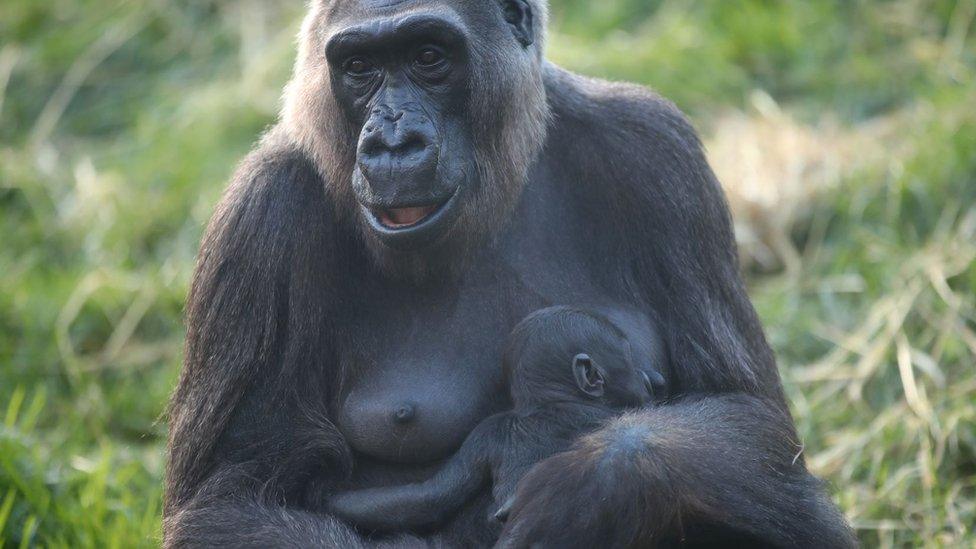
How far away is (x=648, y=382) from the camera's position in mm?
4750

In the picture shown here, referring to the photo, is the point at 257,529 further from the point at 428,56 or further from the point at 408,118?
the point at 428,56

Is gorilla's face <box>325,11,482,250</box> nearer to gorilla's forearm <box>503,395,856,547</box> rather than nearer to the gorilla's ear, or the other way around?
the gorilla's ear

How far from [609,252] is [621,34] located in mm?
5519

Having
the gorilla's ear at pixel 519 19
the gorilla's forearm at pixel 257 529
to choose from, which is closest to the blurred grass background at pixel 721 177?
the gorilla's forearm at pixel 257 529

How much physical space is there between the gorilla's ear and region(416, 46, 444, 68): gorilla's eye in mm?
394

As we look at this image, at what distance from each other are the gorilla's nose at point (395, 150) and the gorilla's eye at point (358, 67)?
241mm

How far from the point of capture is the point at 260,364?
4.78 m

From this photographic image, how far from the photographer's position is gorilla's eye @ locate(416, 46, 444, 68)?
4.59 m

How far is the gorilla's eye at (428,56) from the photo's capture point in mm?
4586

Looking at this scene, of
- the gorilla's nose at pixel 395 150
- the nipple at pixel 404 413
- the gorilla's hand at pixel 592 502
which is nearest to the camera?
the gorilla's hand at pixel 592 502

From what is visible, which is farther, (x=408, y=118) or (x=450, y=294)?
(x=450, y=294)

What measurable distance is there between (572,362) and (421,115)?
36.0 inches

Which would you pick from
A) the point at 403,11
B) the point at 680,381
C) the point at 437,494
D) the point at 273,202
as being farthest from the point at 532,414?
the point at 403,11

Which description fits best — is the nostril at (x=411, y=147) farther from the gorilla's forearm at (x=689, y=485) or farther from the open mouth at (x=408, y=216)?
the gorilla's forearm at (x=689, y=485)
